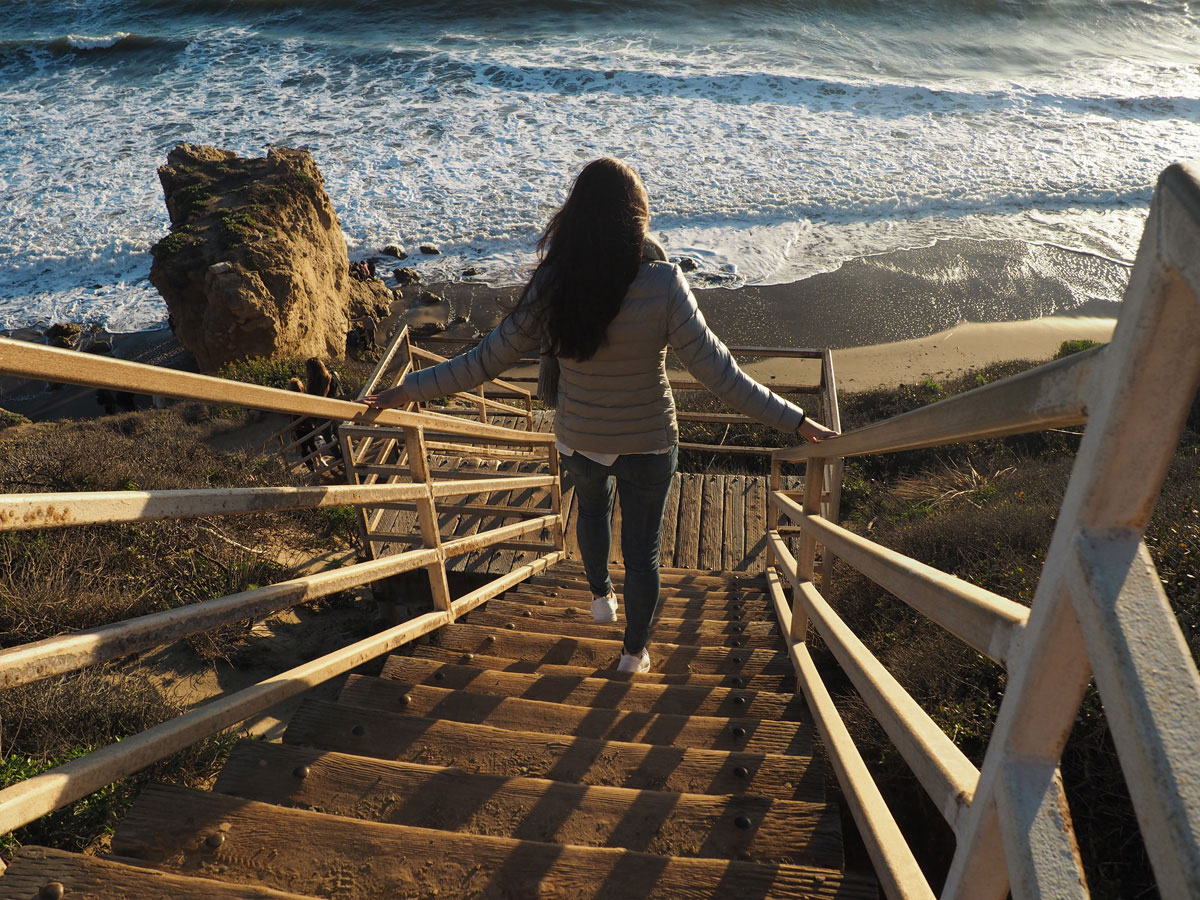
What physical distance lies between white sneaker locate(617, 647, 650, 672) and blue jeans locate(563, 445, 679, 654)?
2 centimetres

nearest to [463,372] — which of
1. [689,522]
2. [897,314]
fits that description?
[689,522]

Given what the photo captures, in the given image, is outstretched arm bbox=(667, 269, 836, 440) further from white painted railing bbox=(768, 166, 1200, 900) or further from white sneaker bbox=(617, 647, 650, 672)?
white sneaker bbox=(617, 647, 650, 672)

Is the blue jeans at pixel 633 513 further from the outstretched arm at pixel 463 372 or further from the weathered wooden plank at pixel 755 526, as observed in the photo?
the weathered wooden plank at pixel 755 526

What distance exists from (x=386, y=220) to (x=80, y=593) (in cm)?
1436

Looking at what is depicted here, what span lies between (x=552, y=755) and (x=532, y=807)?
274 millimetres

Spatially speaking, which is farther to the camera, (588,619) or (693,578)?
(693,578)

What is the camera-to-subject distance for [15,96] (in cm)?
2267

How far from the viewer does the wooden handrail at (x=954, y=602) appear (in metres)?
1.10

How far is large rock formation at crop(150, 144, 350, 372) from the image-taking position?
12477mm

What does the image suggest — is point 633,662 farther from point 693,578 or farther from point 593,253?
point 693,578

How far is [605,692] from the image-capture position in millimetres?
2801

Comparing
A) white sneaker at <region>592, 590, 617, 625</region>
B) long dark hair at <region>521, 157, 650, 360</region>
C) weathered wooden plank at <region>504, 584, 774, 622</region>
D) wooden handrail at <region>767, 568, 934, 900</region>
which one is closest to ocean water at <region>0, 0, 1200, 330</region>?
weathered wooden plank at <region>504, 584, 774, 622</region>

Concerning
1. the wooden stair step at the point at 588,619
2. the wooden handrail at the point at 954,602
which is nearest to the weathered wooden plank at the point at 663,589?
the wooden stair step at the point at 588,619

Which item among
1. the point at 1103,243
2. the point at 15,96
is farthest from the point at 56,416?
the point at 1103,243
